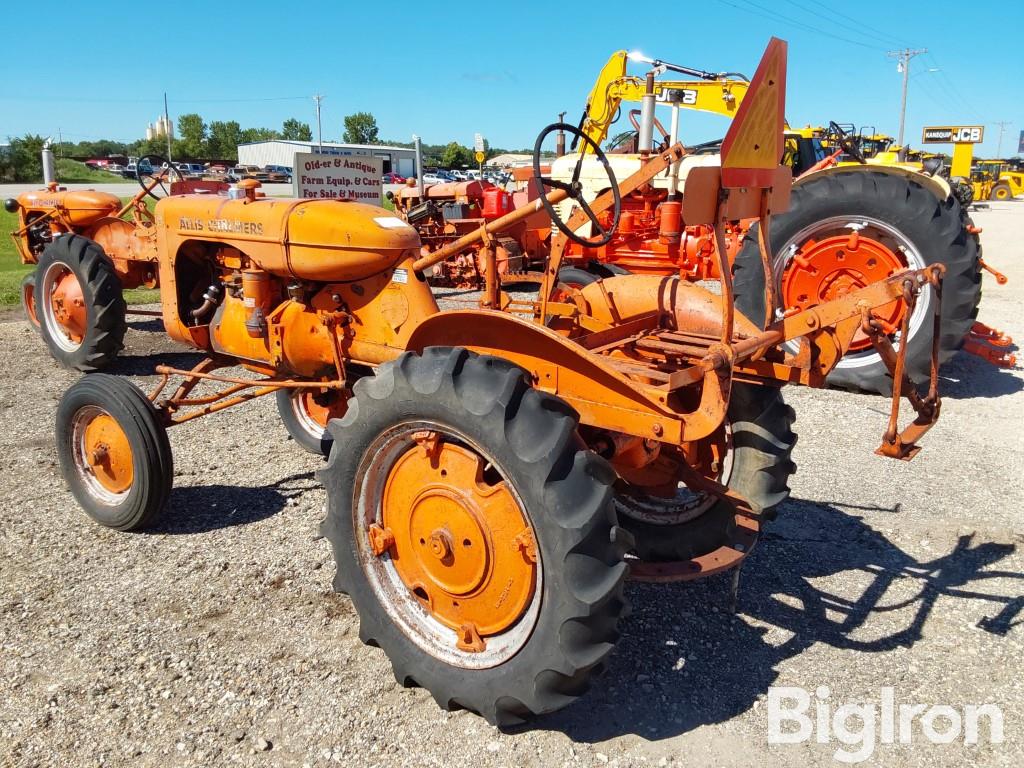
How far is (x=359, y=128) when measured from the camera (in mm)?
73125

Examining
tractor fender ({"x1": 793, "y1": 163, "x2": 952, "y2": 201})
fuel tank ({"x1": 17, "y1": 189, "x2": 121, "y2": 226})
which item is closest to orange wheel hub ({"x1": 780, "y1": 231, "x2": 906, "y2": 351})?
Result: tractor fender ({"x1": 793, "y1": 163, "x2": 952, "y2": 201})

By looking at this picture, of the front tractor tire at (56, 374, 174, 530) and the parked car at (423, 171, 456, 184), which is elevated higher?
the parked car at (423, 171, 456, 184)

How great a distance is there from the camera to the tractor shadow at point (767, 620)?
2.44 m

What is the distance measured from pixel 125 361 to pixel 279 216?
12.4ft

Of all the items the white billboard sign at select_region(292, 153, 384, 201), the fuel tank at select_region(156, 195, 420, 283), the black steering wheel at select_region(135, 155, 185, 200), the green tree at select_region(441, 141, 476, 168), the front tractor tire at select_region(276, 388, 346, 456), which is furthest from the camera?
the green tree at select_region(441, 141, 476, 168)

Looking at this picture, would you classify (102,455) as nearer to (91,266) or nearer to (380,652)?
(380,652)

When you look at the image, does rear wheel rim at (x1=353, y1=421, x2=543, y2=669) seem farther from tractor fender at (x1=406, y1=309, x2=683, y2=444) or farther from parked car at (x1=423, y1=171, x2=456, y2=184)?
parked car at (x1=423, y1=171, x2=456, y2=184)

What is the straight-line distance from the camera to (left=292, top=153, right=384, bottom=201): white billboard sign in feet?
19.9

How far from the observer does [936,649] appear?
2.76 meters

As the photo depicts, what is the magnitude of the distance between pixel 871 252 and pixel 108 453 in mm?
5374

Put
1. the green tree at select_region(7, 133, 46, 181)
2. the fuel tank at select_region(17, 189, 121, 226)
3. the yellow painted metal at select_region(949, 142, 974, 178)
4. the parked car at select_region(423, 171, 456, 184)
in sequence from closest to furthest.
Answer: the fuel tank at select_region(17, 189, 121, 226) < the parked car at select_region(423, 171, 456, 184) < the yellow painted metal at select_region(949, 142, 974, 178) < the green tree at select_region(7, 133, 46, 181)

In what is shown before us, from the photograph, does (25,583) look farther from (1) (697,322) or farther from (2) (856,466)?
(2) (856,466)

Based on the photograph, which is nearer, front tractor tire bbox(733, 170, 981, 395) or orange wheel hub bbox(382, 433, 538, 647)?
orange wheel hub bbox(382, 433, 538, 647)

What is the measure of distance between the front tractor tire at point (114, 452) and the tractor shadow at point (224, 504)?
16 cm
